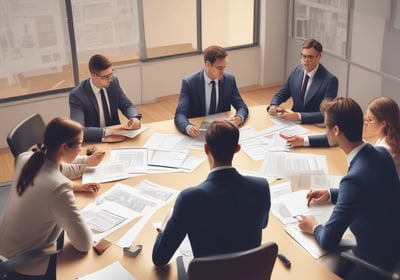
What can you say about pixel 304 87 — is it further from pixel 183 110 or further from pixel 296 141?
pixel 183 110

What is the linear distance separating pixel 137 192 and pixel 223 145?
94 centimetres

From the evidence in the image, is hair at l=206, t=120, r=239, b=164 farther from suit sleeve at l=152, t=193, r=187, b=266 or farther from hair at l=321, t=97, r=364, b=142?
hair at l=321, t=97, r=364, b=142

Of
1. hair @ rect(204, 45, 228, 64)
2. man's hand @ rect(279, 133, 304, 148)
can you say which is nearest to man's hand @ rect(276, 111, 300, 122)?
man's hand @ rect(279, 133, 304, 148)

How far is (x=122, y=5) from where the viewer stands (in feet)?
19.7

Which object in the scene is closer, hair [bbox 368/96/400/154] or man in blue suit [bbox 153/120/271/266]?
man in blue suit [bbox 153/120/271/266]

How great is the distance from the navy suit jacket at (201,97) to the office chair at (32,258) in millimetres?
1696

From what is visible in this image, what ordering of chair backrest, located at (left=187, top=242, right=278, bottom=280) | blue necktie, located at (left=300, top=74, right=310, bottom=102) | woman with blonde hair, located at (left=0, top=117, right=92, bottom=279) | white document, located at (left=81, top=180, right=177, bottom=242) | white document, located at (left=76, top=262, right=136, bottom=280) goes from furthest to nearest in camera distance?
blue necktie, located at (left=300, top=74, right=310, bottom=102), white document, located at (left=81, top=180, right=177, bottom=242), woman with blonde hair, located at (left=0, top=117, right=92, bottom=279), white document, located at (left=76, top=262, right=136, bottom=280), chair backrest, located at (left=187, top=242, right=278, bottom=280)

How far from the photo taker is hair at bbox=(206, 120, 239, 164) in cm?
→ 225

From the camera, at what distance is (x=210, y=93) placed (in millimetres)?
4129

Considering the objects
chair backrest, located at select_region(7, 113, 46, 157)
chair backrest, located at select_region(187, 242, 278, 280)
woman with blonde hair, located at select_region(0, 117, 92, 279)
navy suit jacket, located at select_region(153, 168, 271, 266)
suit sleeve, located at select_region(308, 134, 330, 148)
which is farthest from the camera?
suit sleeve, located at select_region(308, 134, 330, 148)

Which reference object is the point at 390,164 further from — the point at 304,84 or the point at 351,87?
the point at 351,87

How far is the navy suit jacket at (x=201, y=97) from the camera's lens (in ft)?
13.3

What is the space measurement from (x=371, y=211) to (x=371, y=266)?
251 millimetres

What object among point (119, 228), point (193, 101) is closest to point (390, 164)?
point (119, 228)
